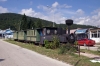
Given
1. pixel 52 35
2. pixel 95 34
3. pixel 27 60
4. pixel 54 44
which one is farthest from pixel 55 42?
pixel 95 34

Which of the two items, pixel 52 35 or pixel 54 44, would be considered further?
pixel 52 35

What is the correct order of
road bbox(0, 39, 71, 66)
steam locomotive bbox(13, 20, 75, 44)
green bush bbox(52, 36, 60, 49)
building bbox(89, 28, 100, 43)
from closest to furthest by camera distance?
road bbox(0, 39, 71, 66) → steam locomotive bbox(13, 20, 75, 44) → green bush bbox(52, 36, 60, 49) → building bbox(89, 28, 100, 43)

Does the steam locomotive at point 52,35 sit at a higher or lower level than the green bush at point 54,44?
higher

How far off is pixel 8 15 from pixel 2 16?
14.7ft

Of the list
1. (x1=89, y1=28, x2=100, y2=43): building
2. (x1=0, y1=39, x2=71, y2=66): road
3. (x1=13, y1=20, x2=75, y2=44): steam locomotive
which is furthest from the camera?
(x1=89, y1=28, x2=100, y2=43): building

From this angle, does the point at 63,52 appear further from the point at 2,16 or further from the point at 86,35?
the point at 2,16

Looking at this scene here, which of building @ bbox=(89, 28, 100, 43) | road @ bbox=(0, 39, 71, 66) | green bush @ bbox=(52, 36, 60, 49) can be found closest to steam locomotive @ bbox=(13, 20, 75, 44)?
green bush @ bbox=(52, 36, 60, 49)

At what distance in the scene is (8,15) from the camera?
419ft

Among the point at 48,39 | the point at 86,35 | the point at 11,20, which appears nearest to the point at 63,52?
the point at 48,39

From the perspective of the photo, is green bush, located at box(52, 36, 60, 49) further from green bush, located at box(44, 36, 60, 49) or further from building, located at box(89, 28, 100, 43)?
building, located at box(89, 28, 100, 43)

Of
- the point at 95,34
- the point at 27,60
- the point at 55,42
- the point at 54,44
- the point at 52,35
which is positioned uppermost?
the point at 95,34

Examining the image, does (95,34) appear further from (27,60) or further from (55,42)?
(27,60)

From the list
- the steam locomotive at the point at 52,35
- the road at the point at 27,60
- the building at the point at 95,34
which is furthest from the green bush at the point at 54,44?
the building at the point at 95,34

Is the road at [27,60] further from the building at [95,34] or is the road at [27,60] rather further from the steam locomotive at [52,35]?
the building at [95,34]
